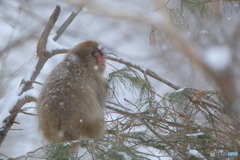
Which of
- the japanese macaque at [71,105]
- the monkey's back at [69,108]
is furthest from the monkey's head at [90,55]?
the monkey's back at [69,108]

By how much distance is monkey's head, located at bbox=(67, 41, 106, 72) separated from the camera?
283cm

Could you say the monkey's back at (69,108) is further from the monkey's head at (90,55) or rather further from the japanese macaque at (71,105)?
the monkey's head at (90,55)

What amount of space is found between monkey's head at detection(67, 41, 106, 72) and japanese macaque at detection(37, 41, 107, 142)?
0.15 metres

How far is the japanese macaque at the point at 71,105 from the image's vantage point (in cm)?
230

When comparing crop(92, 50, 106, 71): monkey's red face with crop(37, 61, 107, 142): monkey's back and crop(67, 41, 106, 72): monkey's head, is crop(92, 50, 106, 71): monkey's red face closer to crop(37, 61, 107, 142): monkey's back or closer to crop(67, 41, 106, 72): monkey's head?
crop(67, 41, 106, 72): monkey's head

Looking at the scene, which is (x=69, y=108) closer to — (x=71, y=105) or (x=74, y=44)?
(x=71, y=105)

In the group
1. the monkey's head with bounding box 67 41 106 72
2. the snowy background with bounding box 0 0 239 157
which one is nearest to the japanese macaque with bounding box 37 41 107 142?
the monkey's head with bounding box 67 41 106 72

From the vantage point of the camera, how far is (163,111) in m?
2.23

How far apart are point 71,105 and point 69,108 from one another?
0.08 feet

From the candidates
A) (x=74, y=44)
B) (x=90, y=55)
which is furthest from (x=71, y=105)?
(x=74, y=44)

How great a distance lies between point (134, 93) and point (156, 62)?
154 inches

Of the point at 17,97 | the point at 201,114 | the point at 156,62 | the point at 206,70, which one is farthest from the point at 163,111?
the point at 156,62

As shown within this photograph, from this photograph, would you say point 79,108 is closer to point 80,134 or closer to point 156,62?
point 80,134

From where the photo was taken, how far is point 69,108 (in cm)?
231
